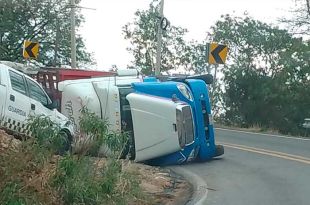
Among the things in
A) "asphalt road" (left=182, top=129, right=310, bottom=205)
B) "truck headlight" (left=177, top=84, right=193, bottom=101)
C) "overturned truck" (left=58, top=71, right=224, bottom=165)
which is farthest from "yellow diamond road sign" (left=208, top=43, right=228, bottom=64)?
"truck headlight" (left=177, top=84, right=193, bottom=101)

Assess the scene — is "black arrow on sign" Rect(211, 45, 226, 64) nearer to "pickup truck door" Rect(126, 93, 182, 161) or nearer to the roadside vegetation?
"pickup truck door" Rect(126, 93, 182, 161)

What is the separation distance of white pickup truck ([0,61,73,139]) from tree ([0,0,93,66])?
20.4 m

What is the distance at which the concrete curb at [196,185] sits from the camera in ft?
33.3

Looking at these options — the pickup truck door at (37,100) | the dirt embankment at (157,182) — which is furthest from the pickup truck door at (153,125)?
the pickup truck door at (37,100)

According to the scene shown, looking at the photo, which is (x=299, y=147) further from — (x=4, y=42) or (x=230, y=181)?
(x=4, y=42)

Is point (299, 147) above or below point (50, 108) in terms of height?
below

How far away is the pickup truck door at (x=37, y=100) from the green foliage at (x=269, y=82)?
61.4ft

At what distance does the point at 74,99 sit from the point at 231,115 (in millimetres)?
23049

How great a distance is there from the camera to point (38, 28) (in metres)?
35.6

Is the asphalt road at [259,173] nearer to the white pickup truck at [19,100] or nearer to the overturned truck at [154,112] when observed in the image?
the overturned truck at [154,112]

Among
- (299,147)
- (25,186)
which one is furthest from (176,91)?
(25,186)

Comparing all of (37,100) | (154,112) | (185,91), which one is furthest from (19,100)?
(185,91)

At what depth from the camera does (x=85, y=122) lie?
832 cm

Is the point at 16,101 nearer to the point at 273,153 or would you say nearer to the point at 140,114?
the point at 140,114
